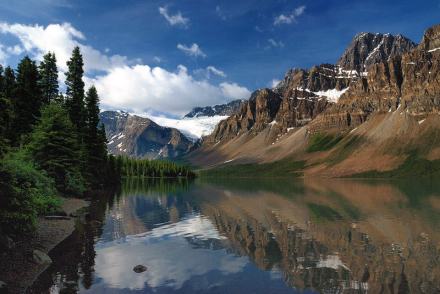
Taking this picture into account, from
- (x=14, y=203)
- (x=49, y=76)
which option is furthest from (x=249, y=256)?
(x=49, y=76)

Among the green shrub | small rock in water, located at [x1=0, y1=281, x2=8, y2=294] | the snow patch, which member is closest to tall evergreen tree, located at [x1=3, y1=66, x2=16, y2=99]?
the green shrub

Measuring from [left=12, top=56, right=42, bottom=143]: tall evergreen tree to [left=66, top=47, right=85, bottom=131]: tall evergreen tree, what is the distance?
1398cm

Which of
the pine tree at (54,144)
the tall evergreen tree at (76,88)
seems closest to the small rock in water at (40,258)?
the pine tree at (54,144)

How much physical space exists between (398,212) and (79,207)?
181 ft

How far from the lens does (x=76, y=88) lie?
100 meters

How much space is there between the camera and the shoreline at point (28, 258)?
89.3 feet

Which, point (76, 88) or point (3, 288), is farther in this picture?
point (76, 88)

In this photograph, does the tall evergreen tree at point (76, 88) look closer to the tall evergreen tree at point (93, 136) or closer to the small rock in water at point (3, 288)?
the tall evergreen tree at point (93, 136)

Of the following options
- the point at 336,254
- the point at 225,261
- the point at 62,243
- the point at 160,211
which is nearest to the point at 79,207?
the point at 160,211

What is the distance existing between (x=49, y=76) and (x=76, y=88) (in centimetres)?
640

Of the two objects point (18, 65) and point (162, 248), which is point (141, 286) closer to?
point (162, 248)

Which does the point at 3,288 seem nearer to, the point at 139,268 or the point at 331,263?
the point at 139,268

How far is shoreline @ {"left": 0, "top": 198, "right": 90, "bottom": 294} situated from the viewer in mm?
27220

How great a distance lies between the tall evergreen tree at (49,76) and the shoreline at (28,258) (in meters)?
57.8
